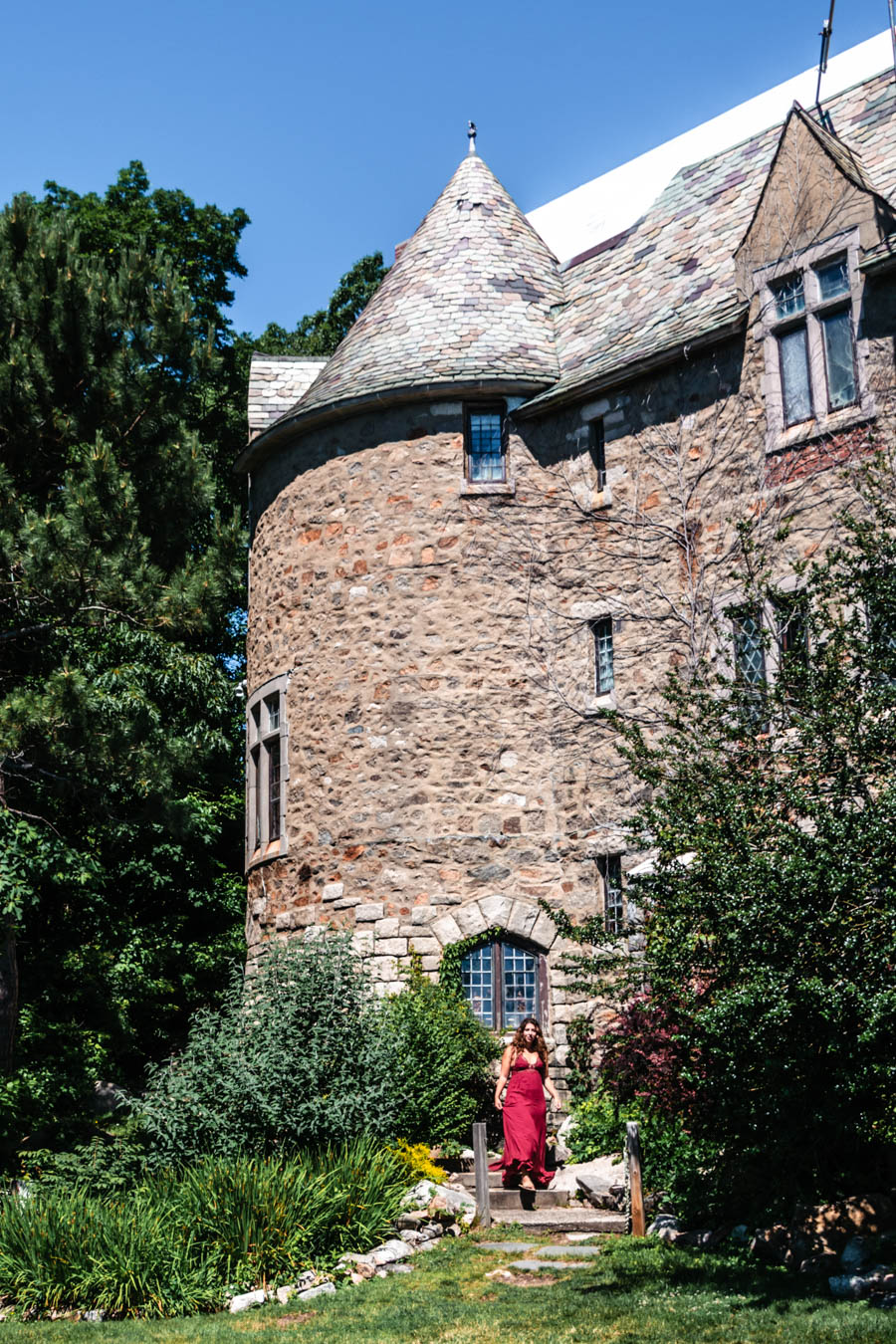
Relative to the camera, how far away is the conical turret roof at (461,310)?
18.5 metres

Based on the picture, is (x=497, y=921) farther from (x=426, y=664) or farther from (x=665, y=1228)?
(x=665, y=1228)

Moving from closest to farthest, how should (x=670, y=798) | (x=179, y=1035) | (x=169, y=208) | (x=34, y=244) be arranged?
(x=670, y=798) → (x=34, y=244) → (x=179, y=1035) → (x=169, y=208)

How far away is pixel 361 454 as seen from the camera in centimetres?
1866

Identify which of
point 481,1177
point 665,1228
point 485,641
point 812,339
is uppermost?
point 812,339

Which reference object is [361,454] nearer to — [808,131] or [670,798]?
[808,131]

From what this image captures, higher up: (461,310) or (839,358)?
(461,310)

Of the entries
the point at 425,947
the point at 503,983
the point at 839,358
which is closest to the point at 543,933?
the point at 503,983

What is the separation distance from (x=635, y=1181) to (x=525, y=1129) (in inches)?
81.7

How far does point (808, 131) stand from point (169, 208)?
15.3 meters

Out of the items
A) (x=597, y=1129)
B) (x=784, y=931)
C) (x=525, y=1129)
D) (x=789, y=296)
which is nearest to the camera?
(x=784, y=931)

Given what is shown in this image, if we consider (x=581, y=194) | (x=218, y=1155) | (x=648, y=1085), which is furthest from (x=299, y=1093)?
(x=581, y=194)

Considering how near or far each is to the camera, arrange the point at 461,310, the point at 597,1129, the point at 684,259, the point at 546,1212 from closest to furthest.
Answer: the point at 546,1212
the point at 597,1129
the point at 684,259
the point at 461,310

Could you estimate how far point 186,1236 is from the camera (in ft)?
37.8

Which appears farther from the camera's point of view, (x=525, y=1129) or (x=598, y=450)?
(x=598, y=450)
